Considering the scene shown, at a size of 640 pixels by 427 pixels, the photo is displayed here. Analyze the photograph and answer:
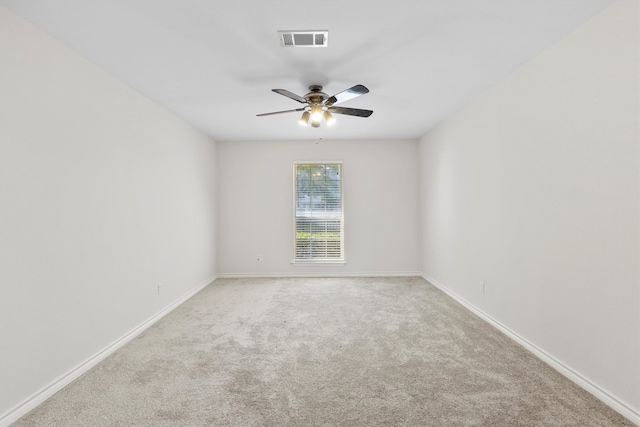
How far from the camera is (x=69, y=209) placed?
217 centimetres

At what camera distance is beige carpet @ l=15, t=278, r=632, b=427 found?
172cm

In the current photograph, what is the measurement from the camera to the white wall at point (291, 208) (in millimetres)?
5254

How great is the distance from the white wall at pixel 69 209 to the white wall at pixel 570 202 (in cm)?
370

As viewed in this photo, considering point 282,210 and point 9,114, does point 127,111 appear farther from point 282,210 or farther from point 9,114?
point 282,210

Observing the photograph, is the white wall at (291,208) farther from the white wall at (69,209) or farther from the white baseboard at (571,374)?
the white baseboard at (571,374)

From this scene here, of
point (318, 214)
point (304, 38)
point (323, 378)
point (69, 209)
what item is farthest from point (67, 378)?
point (318, 214)

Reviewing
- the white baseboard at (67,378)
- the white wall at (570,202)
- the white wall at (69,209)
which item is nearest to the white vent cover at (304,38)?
the white wall at (69,209)

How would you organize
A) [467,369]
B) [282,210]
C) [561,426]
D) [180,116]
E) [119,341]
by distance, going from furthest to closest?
1. [282,210]
2. [180,116]
3. [119,341]
4. [467,369]
5. [561,426]

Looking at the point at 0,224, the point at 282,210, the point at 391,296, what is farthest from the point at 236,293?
the point at 0,224

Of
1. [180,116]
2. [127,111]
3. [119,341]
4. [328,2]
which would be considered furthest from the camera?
[180,116]

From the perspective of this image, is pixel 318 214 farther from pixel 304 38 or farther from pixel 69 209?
pixel 69 209

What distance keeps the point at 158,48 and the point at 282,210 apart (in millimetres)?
3334

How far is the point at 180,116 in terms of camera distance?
12.6 feet

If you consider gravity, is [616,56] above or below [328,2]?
below
